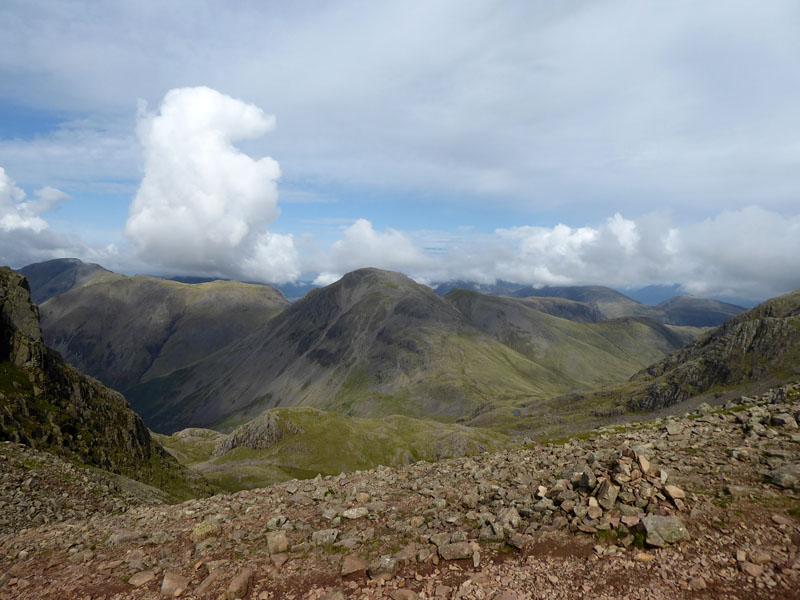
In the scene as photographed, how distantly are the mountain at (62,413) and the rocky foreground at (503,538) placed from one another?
40.6 metres

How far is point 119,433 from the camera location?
7919 centimetres

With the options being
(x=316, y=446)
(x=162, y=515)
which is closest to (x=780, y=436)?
(x=162, y=515)

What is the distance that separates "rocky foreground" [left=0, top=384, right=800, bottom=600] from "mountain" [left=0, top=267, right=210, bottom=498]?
4055 cm

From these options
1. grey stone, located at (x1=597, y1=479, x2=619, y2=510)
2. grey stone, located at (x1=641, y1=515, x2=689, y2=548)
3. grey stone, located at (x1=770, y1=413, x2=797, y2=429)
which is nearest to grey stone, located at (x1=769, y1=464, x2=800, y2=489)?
grey stone, located at (x1=641, y1=515, x2=689, y2=548)

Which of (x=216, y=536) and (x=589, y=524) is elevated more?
(x=589, y=524)

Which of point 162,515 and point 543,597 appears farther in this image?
point 162,515

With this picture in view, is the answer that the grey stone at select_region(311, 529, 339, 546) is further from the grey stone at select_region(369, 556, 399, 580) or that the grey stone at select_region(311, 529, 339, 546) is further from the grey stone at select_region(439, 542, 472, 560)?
the grey stone at select_region(439, 542, 472, 560)

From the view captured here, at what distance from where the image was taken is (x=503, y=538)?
15227 millimetres

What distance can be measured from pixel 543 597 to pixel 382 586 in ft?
17.4

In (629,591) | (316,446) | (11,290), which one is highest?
(11,290)

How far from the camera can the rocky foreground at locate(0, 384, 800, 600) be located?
12346 mm

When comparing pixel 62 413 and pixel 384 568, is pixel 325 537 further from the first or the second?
pixel 62 413

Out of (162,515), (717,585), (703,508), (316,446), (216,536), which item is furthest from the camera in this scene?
(316,446)

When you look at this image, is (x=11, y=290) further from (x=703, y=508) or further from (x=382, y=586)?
(x=703, y=508)
